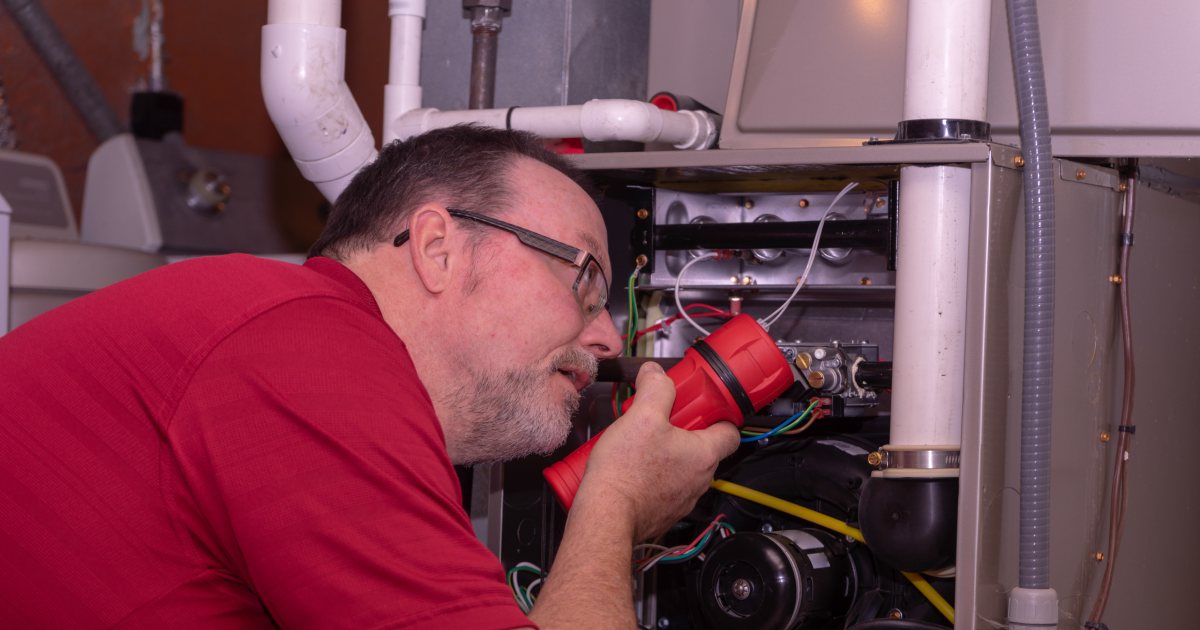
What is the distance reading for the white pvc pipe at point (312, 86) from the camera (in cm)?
158

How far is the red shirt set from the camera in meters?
0.80

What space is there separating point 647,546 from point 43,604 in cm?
72

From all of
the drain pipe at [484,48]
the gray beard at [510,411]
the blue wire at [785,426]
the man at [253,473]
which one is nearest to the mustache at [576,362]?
the gray beard at [510,411]

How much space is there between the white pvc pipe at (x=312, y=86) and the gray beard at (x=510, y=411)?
59cm

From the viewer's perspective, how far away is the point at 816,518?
4.55ft

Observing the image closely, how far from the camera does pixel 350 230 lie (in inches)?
46.9

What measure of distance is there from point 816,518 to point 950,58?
1.76 feet

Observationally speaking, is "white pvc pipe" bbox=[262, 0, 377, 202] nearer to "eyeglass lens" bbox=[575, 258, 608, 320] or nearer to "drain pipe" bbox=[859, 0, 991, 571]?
"eyeglass lens" bbox=[575, 258, 608, 320]

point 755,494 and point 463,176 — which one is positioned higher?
point 463,176

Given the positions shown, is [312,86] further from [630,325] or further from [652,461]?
[652,461]

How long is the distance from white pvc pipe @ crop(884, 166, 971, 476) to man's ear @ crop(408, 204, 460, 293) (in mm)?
444

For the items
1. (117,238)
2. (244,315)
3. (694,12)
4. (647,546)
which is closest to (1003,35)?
(694,12)

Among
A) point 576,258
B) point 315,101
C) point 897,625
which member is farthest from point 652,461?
point 315,101

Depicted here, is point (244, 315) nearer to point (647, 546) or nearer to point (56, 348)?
point (56, 348)
